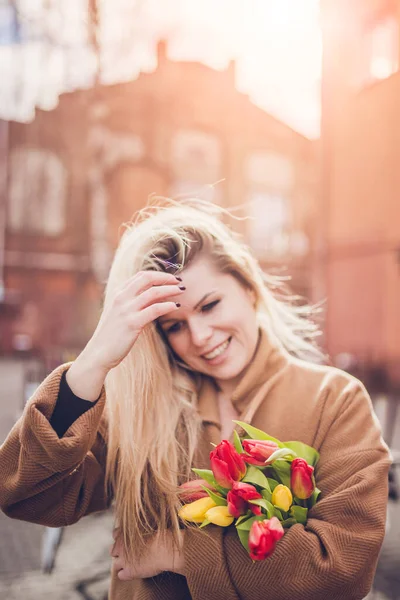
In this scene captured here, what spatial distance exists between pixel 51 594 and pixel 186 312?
2.47m

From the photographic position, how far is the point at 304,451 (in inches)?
55.2

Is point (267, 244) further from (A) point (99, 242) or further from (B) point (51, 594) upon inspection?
(B) point (51, 594)

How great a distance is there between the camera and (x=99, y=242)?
1941cm

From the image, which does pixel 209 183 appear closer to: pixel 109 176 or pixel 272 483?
pixel 109 176

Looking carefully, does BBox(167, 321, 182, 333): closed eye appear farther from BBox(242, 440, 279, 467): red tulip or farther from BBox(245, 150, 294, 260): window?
BBox(245, 150, 294, 260): window

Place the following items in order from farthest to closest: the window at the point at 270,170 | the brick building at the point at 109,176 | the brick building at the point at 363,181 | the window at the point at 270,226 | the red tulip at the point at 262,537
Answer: the window at the point at 270,170 → the window at the point at 270,226 → the brick building at the point at 109,176 → the brick building at the point at 363,181 → the red tulip at the point at 262,537

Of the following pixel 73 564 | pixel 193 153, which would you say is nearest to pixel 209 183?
pixel 193 153

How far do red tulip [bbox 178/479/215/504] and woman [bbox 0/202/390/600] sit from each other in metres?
0.03

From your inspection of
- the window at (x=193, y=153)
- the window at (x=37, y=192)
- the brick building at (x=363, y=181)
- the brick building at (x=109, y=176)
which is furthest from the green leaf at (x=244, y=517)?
the window at (x=193, y=153)

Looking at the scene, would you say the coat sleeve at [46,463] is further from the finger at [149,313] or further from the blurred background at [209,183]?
the blurred background at [209,183]

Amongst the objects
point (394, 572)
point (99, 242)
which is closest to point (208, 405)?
point (394, 572)

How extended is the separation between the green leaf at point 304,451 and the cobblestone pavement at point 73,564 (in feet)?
6.40

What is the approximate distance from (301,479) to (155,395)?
0.54 m

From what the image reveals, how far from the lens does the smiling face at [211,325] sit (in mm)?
1594
